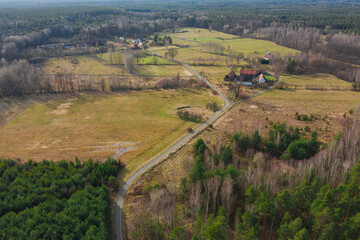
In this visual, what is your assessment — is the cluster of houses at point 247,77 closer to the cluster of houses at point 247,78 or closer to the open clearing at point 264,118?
the cluster of houses at point 247,78

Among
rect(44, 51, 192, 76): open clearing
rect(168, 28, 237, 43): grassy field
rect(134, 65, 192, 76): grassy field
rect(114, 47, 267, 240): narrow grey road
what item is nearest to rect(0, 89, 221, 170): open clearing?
rect(114, 47, 267, 240): narrow grey road

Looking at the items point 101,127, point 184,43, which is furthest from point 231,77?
point 184,43

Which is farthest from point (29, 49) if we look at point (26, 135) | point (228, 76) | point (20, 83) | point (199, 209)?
point (199, 209)

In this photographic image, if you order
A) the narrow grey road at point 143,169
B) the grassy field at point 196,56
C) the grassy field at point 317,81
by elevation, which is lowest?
the narrow grey road at point 143,169

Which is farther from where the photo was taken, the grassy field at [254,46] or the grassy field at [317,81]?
the grassy field at [254,46]

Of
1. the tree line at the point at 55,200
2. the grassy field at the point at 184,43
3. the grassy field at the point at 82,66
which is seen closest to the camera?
the tree line at the point at 55,200

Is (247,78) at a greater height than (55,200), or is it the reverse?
(247,78)

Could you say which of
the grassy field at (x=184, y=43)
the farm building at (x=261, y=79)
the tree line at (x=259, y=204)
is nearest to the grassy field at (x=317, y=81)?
the farm building at (x=261, y=79)

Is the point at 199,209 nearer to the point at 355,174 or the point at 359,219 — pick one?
the point at 359,219

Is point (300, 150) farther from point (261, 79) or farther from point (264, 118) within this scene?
point (261, 79)
